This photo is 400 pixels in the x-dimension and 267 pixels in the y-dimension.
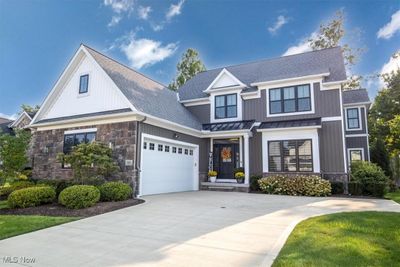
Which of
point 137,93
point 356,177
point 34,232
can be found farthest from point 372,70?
point 34,232

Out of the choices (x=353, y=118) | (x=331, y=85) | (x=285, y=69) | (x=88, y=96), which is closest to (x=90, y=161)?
(x=88, y=96)

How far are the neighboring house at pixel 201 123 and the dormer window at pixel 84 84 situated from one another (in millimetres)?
54

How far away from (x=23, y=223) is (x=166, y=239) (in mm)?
4277

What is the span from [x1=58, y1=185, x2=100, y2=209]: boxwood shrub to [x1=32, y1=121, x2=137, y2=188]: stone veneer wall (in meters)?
2.23

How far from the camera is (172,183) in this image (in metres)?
14.1

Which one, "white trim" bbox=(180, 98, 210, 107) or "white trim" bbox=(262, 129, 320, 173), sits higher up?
"white trim" bbox=(180, 98, 210, 107)

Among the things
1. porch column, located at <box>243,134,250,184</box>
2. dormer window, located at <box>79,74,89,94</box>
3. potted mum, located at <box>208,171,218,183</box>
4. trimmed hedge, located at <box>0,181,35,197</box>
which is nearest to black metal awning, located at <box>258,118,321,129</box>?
porch column, located at <box>243,134,250,184</box>

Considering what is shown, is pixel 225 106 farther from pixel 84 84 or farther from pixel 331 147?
pixel 84 84

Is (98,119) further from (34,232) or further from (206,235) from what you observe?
(206,235)

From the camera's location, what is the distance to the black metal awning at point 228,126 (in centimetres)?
1557

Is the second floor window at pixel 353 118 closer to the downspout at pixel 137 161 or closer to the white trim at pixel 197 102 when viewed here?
the white trim at pixel 197 102

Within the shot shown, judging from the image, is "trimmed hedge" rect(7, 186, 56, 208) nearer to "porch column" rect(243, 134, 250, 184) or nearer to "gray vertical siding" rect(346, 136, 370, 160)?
"porch column" rect(243, 134, 250, 184)

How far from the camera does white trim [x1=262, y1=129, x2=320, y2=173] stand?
1409cm

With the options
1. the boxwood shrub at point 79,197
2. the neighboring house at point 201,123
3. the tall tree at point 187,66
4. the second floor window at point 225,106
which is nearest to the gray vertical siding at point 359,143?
the neighboring house at point 201,123
